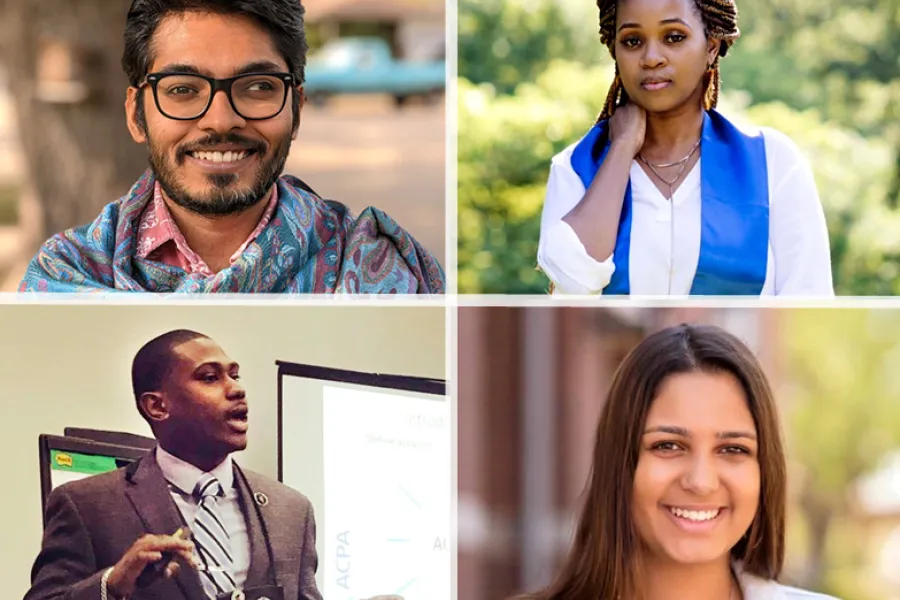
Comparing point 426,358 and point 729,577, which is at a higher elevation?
point 426,358

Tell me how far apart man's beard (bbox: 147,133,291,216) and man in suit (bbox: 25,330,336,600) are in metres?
0.20

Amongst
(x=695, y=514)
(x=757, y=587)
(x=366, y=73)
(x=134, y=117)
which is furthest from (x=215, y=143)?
(x=757, y=587)

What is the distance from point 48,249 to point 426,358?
535 mm

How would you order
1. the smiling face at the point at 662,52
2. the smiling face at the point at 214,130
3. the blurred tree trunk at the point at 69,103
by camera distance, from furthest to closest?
the blurred tree trunk at the point at 69,103 → the smiling face at the point at 214,130 → the smiling face at the point at 662,52

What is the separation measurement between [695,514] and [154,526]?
0.75 m

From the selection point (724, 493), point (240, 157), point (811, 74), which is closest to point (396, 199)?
point (240, 157)

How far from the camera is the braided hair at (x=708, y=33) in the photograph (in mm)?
1254

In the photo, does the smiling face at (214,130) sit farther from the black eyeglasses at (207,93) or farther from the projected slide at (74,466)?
the projected slide at (74,466)

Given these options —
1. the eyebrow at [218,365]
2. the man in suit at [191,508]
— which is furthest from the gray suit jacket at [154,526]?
the eyebrow at [218,365]

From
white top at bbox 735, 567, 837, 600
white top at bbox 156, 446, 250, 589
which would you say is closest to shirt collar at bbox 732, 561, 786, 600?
white top at bbox 735, 567, 837, 600

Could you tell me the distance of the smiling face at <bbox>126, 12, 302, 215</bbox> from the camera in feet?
4.41

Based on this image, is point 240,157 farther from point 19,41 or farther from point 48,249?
point 19,41

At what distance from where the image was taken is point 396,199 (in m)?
1.43

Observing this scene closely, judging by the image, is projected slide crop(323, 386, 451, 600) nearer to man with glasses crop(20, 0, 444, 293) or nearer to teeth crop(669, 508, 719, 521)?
man with glasses crop(20, 0, 444, 293)
